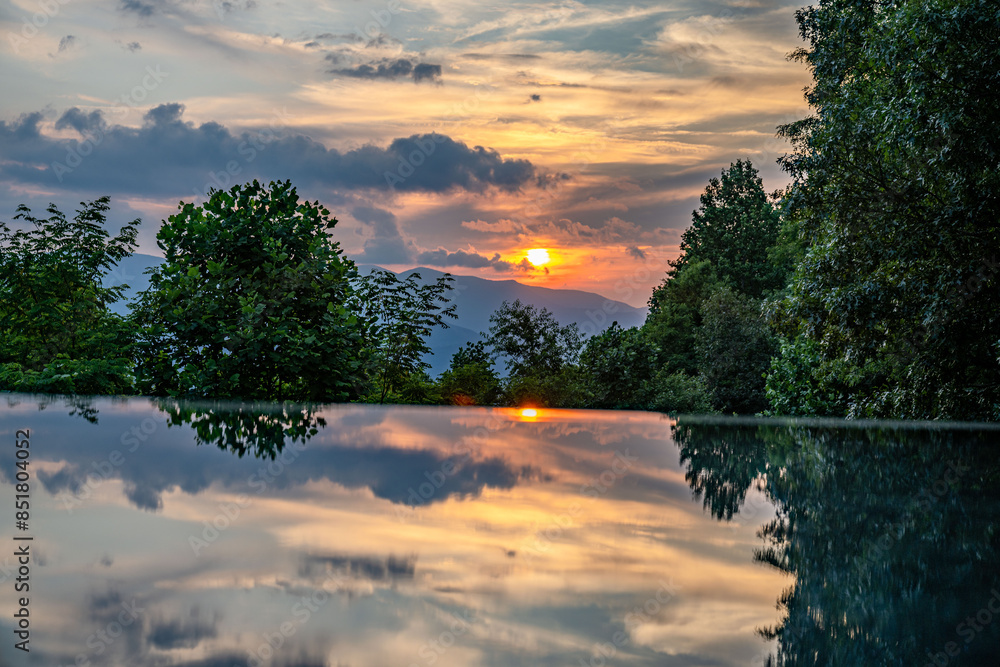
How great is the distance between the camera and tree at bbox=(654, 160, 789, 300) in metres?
56.9

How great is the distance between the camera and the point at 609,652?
5.61 ft

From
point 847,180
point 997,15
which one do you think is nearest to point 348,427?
point 997,15

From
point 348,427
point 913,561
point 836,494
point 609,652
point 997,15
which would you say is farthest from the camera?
point 997,15

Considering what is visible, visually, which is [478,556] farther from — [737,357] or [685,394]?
[737,357]

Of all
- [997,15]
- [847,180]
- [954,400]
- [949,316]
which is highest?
[997,15]

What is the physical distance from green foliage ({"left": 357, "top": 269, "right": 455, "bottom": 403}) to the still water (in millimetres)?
13643

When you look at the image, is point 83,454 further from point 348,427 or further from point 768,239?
point 768,239

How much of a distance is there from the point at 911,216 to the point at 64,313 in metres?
15.1

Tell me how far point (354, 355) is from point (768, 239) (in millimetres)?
54803

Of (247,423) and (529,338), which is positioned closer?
(247,423)

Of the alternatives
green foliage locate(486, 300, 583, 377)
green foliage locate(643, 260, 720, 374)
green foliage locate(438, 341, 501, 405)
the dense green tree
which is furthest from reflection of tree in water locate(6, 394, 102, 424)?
green foliage locate(643, 260, 720, 374)

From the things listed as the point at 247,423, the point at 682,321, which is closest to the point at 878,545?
the point at 247,423

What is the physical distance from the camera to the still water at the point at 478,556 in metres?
1.72

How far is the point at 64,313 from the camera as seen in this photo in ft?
39.8
